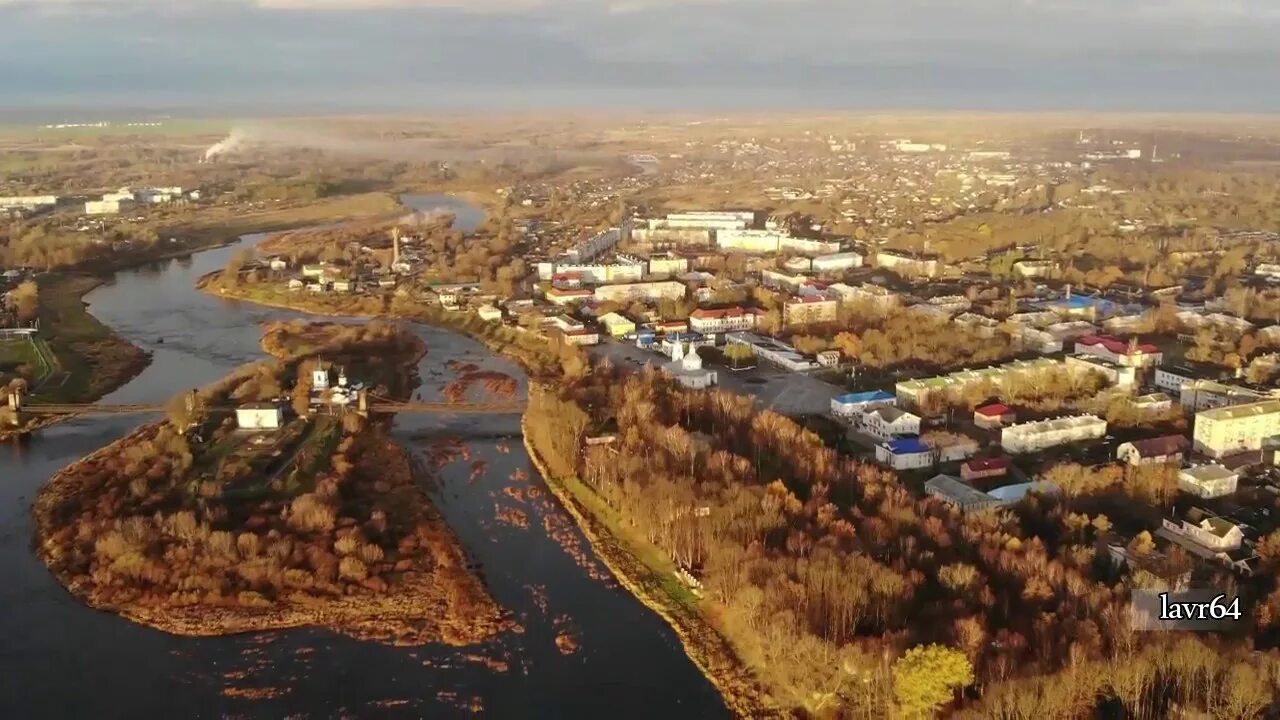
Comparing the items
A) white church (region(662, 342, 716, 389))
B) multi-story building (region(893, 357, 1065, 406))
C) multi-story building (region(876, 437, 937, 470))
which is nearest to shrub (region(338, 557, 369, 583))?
multi-story building (region(876, 437, 937, 470))

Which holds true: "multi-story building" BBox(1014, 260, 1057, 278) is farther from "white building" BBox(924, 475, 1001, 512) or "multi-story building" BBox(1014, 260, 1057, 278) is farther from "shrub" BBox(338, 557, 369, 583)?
"shrub" BBox(338, 557, 369, 583)

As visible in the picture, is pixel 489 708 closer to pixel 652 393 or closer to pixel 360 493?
pixel 360 493

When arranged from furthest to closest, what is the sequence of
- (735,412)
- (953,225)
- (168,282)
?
1. (953,225)
2. (168,282)
3. (735,412)

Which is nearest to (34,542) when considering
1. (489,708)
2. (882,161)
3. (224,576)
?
(224,576)

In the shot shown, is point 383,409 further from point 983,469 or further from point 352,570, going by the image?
point 983,469

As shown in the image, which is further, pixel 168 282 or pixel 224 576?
pixel 168 282

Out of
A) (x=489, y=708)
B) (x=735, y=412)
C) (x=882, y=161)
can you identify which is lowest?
(x=489, y=708)
